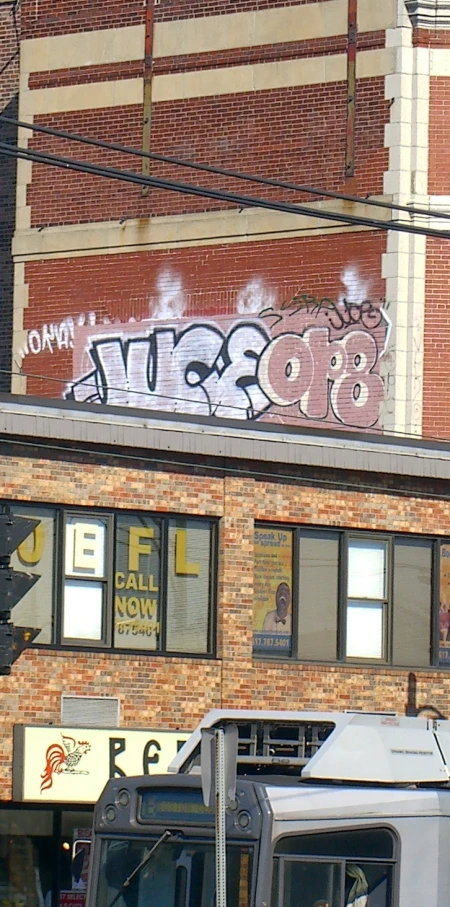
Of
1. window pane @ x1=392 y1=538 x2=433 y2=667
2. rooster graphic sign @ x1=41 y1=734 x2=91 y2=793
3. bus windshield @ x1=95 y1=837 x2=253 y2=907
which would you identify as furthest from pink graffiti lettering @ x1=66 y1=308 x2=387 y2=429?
bus windshield @ x1=95 y1=837 x2=253 y2=907

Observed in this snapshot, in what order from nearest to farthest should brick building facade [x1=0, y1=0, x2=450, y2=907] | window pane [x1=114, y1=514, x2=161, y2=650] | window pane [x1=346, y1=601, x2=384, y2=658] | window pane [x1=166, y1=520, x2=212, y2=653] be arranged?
brick building facade [x1=0, y1=0, x2=450, y2=907], window pane [x1=114, y1=514, x2=161, y2=650], window pane [x1=166, y1=520, x2=212, y2=653], window pane [x1=346, y1=601, x2=384, y2=658]

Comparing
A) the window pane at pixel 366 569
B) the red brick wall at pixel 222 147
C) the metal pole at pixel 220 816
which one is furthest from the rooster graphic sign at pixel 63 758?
the red brick wall at pixel 222 147

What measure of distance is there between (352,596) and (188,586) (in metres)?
2.12

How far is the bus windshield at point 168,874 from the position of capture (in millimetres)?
10305

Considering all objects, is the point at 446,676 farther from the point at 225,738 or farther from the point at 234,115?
the point at 225,738

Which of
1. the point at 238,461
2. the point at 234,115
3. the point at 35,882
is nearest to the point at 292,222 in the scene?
the point at 234,115

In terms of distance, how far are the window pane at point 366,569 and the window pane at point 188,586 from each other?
1.88 meters

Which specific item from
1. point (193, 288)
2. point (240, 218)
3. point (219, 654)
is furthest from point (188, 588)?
point (240, 218)

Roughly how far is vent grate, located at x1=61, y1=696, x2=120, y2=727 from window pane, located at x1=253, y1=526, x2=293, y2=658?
2006mm

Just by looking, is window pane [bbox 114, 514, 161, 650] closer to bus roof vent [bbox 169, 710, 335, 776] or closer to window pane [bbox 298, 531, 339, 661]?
window pane [bbox 298, 531, 339, 661]

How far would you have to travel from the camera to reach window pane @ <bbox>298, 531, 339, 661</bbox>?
70.2 ft

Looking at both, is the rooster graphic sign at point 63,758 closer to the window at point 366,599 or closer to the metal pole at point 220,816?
the window at point 366,599

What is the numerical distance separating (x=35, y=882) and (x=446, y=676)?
19.0 ft

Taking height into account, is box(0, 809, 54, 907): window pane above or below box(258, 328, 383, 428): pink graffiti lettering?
below
